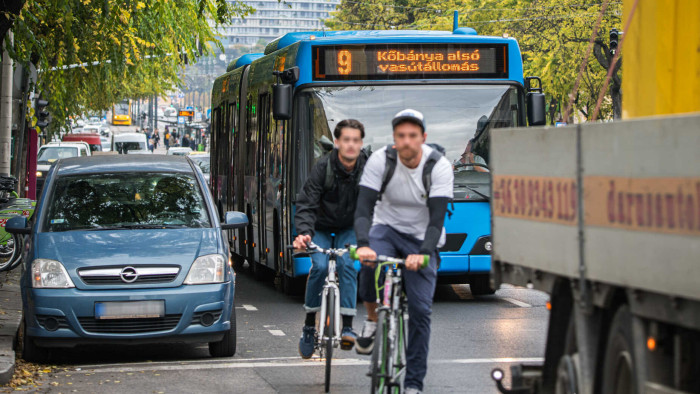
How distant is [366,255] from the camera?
7203 mm

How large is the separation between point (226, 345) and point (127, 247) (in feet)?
3.65

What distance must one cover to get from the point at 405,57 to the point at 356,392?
20.5ft

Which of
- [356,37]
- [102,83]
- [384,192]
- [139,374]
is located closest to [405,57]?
[356,37]

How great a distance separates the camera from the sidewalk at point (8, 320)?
29.2 ft

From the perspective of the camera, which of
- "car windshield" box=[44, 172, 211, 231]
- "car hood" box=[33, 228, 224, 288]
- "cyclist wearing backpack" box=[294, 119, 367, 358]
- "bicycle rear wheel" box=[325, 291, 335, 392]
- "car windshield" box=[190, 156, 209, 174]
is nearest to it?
"bicycle rear wheel" box=[325, 291, 335, 392]

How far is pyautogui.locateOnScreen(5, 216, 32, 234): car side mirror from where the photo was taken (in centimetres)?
1019

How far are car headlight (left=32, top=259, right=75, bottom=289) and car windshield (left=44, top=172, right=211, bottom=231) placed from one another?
609 mm

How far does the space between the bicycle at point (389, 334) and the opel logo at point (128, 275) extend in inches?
110

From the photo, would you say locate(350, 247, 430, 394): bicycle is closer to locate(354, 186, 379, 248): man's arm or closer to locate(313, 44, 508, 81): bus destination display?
locate(354, 186, 379, 248): man's arm

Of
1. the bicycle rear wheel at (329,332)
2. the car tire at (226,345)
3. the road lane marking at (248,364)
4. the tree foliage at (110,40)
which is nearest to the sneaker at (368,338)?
the bicycle rear wheel at (329,332)

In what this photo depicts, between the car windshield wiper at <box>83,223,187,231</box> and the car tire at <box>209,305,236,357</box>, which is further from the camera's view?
the car windshield wiper at <box>83,223,187,231</box>

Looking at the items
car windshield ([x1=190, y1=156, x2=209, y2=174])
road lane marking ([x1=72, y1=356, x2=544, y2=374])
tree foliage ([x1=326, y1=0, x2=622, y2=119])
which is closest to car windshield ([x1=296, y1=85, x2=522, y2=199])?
road lane marking ([x1=72, y1=356, x2=544, y2=374])

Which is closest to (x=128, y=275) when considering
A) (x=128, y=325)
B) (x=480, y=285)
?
(x=128, y=325)

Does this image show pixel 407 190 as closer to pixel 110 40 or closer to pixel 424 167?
pixel 424 167
